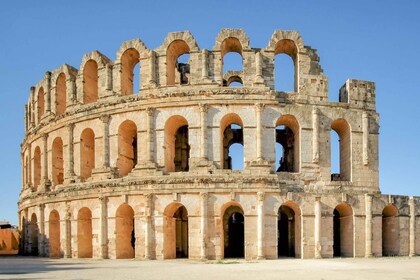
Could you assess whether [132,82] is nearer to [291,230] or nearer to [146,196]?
[146,196]


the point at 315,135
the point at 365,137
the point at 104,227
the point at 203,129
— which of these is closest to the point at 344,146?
the point at 365,137

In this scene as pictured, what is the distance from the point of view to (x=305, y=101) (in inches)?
878

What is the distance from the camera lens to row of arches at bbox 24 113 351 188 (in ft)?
74.0

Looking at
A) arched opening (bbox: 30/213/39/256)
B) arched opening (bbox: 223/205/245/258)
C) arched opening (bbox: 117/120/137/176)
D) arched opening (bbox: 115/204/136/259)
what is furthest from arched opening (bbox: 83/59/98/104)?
arched opening (bbox: 223/205/245/258)

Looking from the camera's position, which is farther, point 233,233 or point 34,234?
point 34,234

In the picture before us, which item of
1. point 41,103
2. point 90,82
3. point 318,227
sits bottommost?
point 318,227

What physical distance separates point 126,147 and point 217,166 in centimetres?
574

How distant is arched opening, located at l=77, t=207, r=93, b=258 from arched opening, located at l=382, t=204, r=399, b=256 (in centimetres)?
1663

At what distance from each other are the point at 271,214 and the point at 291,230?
3.90 metres

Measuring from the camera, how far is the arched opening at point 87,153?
968 inches

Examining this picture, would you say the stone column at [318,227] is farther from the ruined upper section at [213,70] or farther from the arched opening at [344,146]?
the ruined upper section at [213,70]

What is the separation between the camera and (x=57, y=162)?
27.1 meters

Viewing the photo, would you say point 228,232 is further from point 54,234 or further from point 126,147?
point 54,234

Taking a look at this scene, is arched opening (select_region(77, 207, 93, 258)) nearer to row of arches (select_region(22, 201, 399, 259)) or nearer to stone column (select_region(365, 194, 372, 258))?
row of arches (select_region(22, 201, 399, 259))
